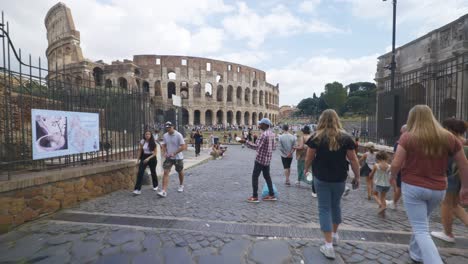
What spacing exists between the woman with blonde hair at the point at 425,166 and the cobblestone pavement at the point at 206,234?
0.67 m

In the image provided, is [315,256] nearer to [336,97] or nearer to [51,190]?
[51,190]

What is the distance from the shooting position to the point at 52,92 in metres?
4.73

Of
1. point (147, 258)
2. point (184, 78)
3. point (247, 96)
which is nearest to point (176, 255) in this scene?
point (147, 258)

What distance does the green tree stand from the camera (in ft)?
190

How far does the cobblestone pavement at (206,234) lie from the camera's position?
2.79 meters

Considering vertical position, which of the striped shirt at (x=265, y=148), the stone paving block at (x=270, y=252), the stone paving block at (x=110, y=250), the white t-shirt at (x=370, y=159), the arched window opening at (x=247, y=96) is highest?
the arched window opening at (x=247, y=96)

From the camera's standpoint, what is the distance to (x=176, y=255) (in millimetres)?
2816

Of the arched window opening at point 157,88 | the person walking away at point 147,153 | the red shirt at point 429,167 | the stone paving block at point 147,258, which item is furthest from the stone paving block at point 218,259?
the arched window opening at point 157,88

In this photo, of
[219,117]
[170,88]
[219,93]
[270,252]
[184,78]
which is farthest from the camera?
[219,93]

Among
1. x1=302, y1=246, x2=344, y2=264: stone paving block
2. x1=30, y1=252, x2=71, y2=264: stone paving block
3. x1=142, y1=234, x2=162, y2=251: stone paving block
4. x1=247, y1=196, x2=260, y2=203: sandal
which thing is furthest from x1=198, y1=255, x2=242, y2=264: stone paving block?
x1=247, y1=196, x2=260, y2=203: sandal

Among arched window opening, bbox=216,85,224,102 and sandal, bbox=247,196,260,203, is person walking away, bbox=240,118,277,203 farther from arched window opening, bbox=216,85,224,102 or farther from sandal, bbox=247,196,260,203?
arched window opening, bbox=216,85,224,102

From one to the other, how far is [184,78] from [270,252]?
139ft

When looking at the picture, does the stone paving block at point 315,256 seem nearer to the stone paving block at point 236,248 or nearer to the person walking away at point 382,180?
the stone paving block at point 236,248

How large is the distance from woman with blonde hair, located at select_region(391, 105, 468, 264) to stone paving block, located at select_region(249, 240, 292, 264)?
4.29ft
